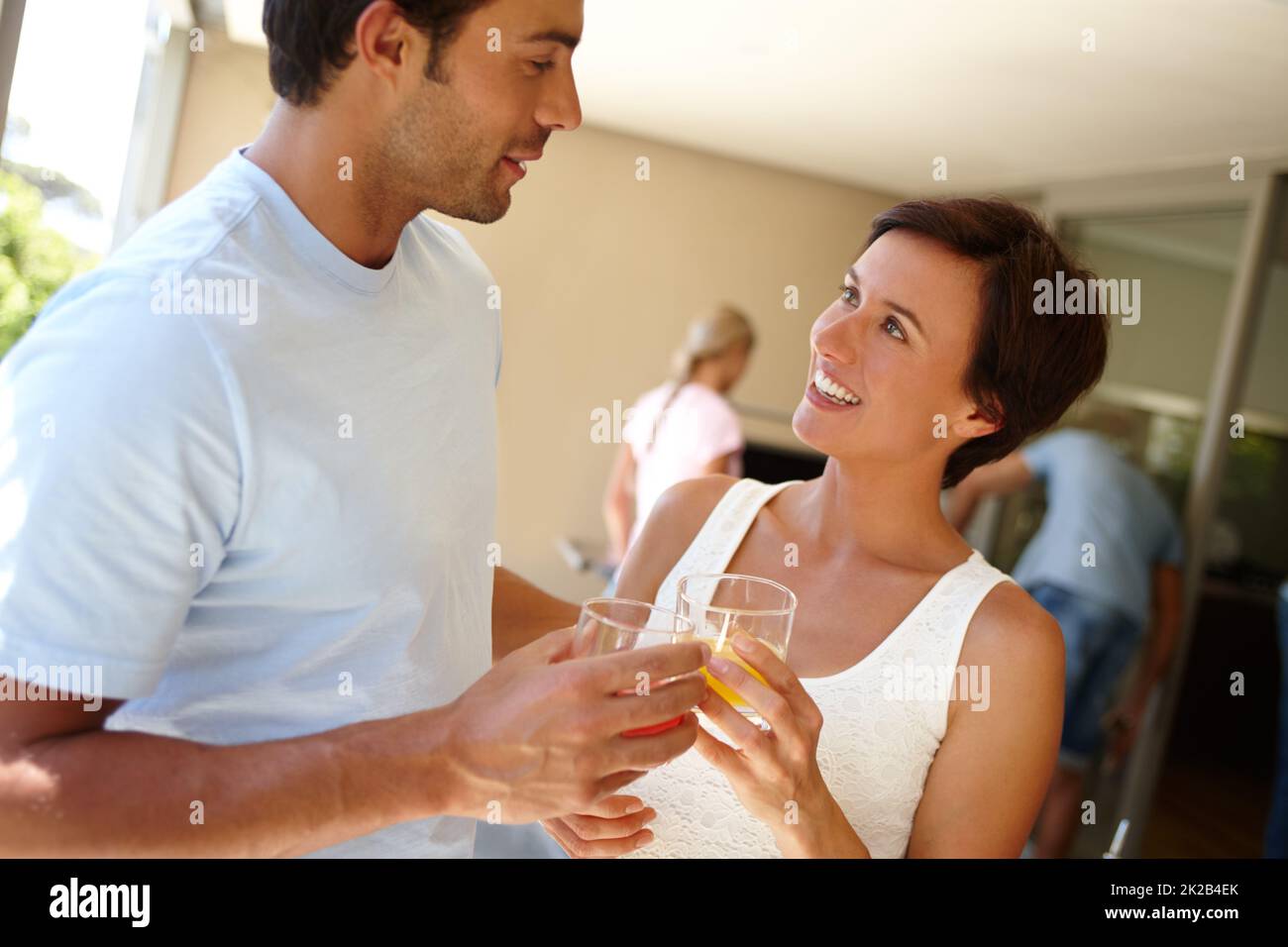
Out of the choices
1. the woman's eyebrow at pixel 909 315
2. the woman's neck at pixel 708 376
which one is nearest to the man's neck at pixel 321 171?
the woman's eyebrow at pixel 909 315

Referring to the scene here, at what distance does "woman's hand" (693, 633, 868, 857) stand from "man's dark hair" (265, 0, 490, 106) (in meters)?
0.68

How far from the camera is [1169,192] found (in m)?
4.23

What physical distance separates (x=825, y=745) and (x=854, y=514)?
0.35 m

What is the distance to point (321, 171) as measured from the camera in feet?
3.61

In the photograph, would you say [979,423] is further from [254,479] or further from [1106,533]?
[1106,533]

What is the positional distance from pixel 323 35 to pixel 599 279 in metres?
4.47

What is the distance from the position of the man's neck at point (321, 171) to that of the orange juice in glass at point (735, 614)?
0.52 m

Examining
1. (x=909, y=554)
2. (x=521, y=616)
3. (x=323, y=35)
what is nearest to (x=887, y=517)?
(x=909, y=554)

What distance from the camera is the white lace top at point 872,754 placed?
1.33 m

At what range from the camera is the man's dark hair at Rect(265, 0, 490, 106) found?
3.49 ft

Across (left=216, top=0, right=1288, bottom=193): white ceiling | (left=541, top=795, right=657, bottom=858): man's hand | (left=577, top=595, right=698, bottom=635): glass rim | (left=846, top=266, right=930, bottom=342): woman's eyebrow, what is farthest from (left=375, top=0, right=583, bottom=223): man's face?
(left=216, top=0, right=1288, bottom=193): white ceiling

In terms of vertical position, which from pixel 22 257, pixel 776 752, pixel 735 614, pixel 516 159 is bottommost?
pixel 776 752
